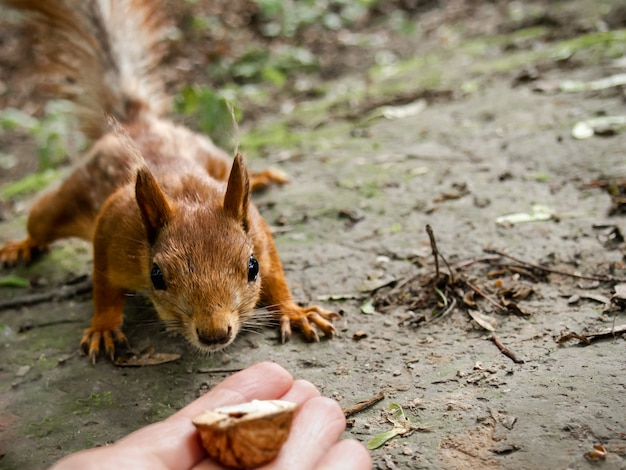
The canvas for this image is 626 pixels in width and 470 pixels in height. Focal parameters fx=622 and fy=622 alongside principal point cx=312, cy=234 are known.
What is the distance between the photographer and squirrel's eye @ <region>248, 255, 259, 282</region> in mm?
Answer: 2611

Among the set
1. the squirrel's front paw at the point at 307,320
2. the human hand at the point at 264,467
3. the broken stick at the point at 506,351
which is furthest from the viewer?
the squirrel's front paw at the point at 307,320

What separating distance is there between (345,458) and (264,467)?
0.24 meters

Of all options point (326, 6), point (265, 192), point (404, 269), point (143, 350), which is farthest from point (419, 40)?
point (143, 350)

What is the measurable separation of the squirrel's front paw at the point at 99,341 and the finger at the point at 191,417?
0.94 m

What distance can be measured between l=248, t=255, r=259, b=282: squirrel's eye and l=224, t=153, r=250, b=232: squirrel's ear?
0.20m

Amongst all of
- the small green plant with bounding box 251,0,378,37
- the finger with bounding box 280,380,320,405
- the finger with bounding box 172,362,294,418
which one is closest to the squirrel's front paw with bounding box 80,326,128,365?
the finger with bounding box 172,362,294,418

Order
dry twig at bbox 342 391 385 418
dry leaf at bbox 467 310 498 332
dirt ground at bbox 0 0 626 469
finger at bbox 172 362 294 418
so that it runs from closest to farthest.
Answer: finger at bbox 172 362 294 418, dirt ground at bbox 0 0 626 469, dry twig at bbox 342 391 385 418, dry leaf at bbox 467 310 498 332

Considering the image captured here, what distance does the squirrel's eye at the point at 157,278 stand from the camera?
2.56 meters

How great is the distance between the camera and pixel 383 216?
3.87 meters

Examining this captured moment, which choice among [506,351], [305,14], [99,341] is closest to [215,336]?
[99,341]

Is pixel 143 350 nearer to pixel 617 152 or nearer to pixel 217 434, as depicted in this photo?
pixel 217 434

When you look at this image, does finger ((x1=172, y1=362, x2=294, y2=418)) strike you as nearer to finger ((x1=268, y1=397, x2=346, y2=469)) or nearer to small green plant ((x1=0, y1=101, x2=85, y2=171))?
finger ((x1=268, y1=397, x2=346, y2=469))

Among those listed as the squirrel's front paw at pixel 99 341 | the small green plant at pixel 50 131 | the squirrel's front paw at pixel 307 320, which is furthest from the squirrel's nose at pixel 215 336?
the small green plant at pixel 50 131

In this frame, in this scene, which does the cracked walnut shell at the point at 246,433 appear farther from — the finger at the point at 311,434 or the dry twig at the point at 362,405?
the dry twig at the point at 362,405
